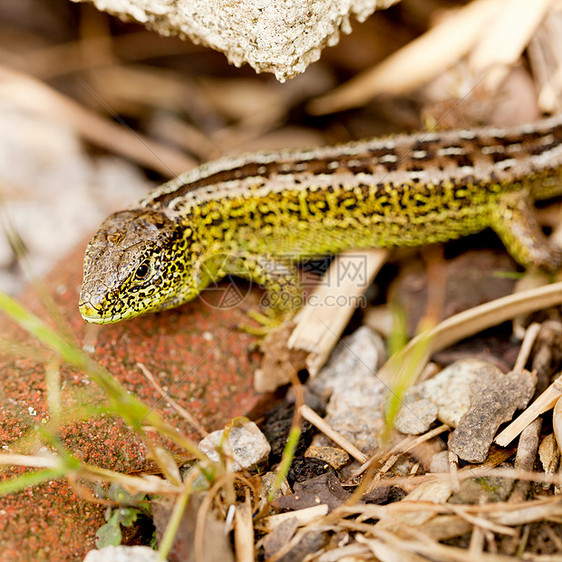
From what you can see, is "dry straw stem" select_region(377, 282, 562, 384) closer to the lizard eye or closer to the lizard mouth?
the lizard eye

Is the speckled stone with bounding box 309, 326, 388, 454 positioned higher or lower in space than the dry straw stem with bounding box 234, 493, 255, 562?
higher

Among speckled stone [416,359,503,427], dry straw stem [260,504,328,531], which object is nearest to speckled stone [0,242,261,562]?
dry straw stem [260,504,328,531]

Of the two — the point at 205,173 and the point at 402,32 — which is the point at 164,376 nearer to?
the point at 205,173

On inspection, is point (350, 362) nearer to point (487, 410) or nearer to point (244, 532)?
point (487, 410)

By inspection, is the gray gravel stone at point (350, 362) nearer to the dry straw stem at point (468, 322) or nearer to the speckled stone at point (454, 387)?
the dry straw stem at point (468, 322)

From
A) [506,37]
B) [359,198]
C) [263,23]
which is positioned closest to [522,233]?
[359,198]
